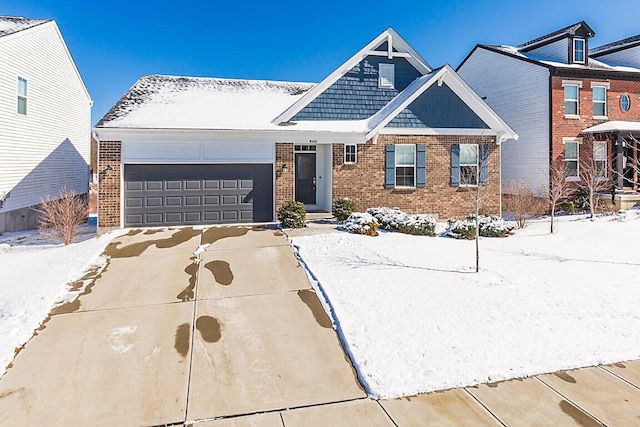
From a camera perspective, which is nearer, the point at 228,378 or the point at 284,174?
the point at 228,378

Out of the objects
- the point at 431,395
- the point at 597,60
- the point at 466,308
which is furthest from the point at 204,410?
the point at 597,60

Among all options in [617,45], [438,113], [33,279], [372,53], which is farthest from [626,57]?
[33,279]

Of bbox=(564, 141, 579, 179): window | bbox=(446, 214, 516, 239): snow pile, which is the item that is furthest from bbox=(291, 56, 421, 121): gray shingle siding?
bbox=(564, 141, 579, 179): window

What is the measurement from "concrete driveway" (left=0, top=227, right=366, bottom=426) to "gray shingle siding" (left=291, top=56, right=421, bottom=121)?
27.1ft

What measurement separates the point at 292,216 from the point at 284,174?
6.86 ft

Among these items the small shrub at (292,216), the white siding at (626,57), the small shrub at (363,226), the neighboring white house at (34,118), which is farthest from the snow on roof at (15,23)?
the white siding at (626,57)

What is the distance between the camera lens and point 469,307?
266 inches

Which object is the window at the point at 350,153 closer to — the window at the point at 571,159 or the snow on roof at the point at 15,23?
the window at the point at 571,159

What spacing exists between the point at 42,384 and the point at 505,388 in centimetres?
547

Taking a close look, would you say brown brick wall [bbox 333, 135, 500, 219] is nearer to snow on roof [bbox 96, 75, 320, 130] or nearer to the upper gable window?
the upper gable window

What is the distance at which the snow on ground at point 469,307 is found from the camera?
16.9 feet

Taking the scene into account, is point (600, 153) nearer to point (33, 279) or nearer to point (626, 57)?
point (626, 57)

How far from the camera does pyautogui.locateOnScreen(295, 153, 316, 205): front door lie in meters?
15.5

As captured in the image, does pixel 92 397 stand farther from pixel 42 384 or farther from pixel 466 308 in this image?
pixel 466 308
